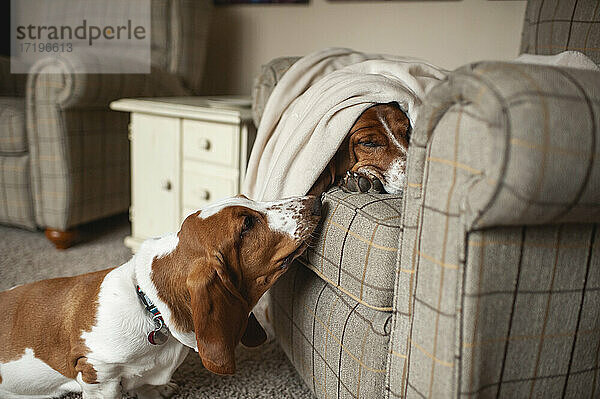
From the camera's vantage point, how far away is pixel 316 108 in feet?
4.80

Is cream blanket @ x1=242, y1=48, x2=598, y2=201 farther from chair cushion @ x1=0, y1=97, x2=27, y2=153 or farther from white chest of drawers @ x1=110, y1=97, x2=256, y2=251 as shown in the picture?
chair cushion @ x1=0, y1=97, x2=27, y2=153

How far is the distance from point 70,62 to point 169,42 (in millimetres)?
778

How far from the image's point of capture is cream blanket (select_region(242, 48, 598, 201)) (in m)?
1.42

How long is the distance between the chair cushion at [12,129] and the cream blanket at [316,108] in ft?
4.51

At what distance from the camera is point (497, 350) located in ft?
3.03

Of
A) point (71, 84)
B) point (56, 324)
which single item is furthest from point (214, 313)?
point (71, 84)

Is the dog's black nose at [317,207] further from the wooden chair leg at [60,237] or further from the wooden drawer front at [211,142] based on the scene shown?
the wooden chair leg at [60,237]

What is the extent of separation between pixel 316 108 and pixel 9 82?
7.69 feet

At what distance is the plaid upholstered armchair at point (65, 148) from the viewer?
2.36 m

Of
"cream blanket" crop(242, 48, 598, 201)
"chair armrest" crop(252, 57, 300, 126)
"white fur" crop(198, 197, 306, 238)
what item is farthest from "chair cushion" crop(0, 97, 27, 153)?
"white fur" crop(198, 197, 306, 238)

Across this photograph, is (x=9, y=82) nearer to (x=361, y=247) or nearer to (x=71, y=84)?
(x=71, y=84)

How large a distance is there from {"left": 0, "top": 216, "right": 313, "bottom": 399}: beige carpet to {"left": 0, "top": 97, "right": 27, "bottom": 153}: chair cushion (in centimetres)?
44

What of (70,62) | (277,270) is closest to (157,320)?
(277,270)

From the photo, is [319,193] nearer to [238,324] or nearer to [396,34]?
[238,324]
